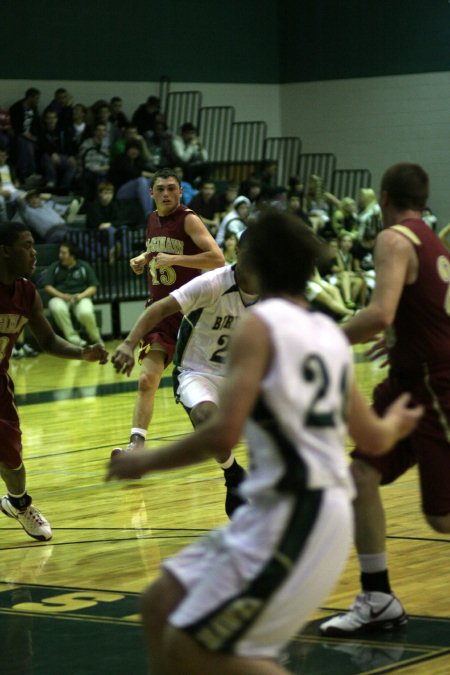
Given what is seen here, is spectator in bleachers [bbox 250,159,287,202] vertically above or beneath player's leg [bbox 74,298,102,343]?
above

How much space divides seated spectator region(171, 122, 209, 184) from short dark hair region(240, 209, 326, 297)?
58.2ft

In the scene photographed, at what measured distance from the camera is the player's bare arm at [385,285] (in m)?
4.08

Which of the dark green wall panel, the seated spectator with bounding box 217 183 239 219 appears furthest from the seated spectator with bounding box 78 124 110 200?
the dark green wall panel

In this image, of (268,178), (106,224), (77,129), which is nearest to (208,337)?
(106,224)

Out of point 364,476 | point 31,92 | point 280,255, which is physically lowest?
point 364,476

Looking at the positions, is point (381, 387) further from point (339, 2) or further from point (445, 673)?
point (339, 2)

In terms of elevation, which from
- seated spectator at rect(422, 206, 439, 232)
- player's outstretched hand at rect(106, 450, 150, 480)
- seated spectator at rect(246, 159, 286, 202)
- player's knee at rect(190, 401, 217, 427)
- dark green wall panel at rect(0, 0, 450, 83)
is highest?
dark green wall panel at rect(0, 0, 450, 83)

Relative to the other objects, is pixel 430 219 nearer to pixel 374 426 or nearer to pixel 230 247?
pixel 230 247

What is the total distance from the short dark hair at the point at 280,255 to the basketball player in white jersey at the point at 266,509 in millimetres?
98

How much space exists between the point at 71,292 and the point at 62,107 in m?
4.36

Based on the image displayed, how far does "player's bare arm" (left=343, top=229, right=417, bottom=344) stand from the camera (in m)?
4.08

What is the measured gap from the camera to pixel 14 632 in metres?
4.67

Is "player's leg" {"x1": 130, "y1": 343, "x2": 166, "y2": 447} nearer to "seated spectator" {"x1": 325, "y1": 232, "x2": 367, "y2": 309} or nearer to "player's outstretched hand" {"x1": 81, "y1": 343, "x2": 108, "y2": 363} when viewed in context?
"player's outstretched hand" {"x1": 81, "y1": 343, "x2": 108, "y2": 363}

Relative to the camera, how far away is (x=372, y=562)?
4.46 meters
